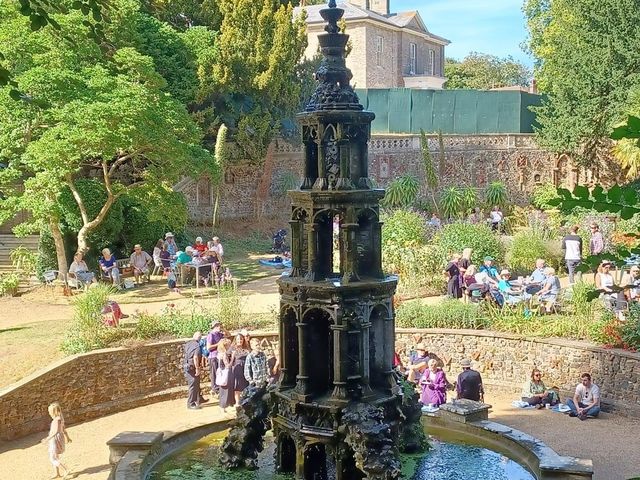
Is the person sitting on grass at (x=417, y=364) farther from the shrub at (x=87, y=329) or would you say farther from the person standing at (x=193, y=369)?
the shrub at (x=87, y=329)

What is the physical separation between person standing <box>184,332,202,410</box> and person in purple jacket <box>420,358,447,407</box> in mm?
3969

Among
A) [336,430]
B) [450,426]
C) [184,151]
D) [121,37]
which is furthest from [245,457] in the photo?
[121,37]

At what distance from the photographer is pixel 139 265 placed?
2264 cm

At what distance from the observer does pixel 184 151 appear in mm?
21859

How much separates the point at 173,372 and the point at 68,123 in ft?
23.8

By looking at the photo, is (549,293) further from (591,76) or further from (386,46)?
(386,46)

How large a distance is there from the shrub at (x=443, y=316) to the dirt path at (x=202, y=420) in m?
1.92

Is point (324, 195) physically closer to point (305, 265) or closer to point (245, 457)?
point (305, 265)

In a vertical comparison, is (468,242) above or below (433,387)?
above

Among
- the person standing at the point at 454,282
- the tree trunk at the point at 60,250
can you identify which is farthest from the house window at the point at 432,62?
the person standing at the point at 454,282

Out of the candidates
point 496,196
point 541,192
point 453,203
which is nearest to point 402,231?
point 453,203

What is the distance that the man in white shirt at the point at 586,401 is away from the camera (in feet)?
46.5

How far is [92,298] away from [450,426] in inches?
305

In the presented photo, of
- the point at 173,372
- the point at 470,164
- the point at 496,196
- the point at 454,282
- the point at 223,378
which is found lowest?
the point at 173,372
